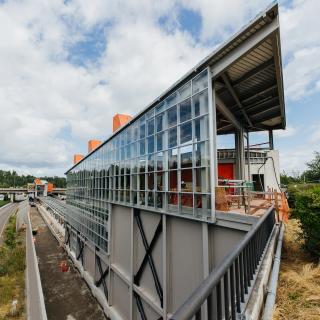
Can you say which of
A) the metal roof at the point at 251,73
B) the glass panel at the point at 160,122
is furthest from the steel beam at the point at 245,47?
the glass panel at the point at 160,122

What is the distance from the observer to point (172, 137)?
8.77 metres

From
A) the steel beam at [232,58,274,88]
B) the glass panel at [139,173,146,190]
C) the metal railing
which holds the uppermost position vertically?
the steel beam at [232,58,274,88]

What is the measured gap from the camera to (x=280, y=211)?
8180 millimetres

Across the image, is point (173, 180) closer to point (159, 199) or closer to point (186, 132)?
point (159, 199)

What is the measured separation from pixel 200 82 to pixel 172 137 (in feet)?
7.37

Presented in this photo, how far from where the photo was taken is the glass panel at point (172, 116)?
338 inches

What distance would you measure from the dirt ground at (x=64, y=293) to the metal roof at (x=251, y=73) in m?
12.8

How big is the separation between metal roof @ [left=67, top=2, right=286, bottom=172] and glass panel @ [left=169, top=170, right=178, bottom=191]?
124 inches

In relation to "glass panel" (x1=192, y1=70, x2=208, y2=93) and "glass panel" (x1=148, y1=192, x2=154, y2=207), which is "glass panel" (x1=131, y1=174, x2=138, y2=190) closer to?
"glass panel" (x1=148, y1=192, x2=154, y2=207)

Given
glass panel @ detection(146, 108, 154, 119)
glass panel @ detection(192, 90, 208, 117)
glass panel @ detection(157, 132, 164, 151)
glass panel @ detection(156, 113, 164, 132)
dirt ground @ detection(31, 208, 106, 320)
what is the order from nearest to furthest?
glass panel @ detection(192, 90, 208, 117) → glass panel @ detection(157, 132, 164, 151) → glass panel @ detection(156, 113, 164, 132) → glass panel @ detection(146, 108, 154, 119) → dirt ground @ detection(31, 208, 106, 320)

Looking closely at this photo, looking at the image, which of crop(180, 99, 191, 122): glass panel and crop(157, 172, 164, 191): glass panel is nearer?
crop(180, 99, 191, 122): glass panel

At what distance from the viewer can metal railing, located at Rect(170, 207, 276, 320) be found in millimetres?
1610

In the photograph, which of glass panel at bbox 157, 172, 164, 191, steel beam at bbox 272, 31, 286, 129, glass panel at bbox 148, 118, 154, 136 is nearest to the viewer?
steel beam at bbox 272, 31, 286, 129

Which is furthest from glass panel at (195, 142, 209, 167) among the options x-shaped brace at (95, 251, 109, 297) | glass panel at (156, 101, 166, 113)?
x-shaped brace at (95, 251, 109, 297)
